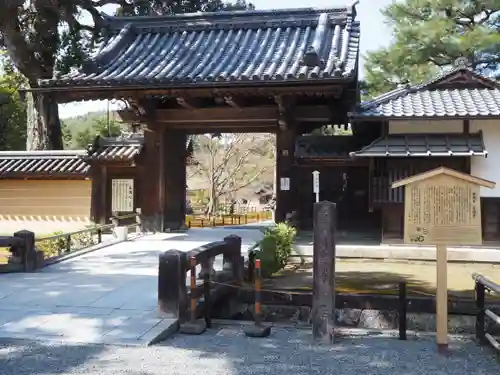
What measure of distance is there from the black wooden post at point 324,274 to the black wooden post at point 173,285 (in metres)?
1.68

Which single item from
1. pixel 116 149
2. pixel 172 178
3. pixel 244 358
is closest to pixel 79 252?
pixel 172 178

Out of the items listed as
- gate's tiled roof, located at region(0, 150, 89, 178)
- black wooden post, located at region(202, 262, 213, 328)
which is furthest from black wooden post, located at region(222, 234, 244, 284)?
gate's tiled roof, located at region(0, 150, 89, 178)

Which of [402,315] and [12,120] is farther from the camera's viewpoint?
[12,120]

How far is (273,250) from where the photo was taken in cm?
1037

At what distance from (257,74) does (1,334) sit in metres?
8.46

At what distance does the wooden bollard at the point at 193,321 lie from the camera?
21.8 ft

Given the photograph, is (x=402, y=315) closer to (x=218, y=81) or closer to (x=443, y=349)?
(x=443, y=349)

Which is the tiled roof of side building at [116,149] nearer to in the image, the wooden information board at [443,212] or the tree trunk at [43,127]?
the tree trunk at [43,127]

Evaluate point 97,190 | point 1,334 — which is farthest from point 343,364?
point 97,190

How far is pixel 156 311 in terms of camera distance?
23.0 feet

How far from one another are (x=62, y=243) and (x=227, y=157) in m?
23.3

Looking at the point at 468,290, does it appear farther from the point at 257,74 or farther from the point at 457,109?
the point at 257,74

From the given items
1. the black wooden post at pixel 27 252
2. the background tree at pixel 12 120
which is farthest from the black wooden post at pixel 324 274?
the background tree at pixel 12 120

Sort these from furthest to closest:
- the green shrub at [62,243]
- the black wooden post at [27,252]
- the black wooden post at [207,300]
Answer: the green shrub at [62,243] → the black wooden post at [27,252] → the black wooden post at [207,300]
